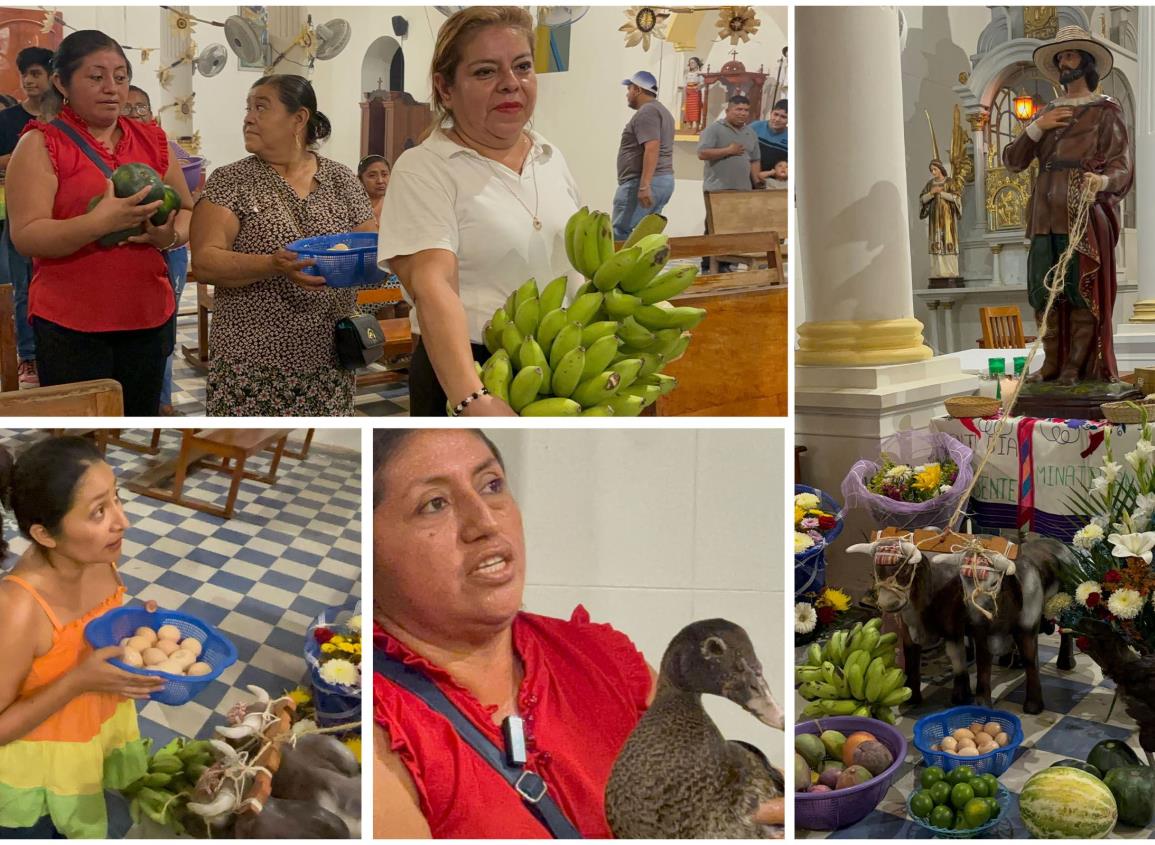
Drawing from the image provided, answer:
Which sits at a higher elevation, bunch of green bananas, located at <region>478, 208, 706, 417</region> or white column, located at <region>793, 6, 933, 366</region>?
white column, located at <region>793, 6, 933, 366</region>

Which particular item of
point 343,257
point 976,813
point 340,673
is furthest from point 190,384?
point 976,813

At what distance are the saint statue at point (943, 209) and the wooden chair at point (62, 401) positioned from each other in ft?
29.5

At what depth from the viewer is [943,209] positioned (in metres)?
9.74

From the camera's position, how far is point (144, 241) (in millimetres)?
2076

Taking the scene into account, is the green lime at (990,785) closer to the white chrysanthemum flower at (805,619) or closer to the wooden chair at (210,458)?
the white chrysanthemum flower at (805,619)

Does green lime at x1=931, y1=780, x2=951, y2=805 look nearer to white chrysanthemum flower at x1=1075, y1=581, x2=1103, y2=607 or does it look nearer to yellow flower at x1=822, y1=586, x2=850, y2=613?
white chrysanthemum flower at x1=1075, y1=581, x2=1103, y2=607

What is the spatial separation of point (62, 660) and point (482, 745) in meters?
0.67

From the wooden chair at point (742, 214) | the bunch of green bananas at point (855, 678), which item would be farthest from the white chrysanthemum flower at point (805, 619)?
the wooden chair at point (742, 214)

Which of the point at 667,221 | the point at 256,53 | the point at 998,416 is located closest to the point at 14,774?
the point at 256,53

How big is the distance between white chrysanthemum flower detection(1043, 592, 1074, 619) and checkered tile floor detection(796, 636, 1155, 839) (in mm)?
304

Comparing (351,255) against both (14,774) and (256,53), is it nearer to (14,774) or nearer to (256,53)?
(256,53)

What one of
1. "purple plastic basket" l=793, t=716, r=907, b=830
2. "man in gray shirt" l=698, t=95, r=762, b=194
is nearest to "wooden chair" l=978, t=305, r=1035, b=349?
"purple plastic basket" l=793, t=716, r=907, b=830

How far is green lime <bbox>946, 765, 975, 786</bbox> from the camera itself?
90.2 inches

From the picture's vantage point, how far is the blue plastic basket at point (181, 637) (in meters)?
1.62
